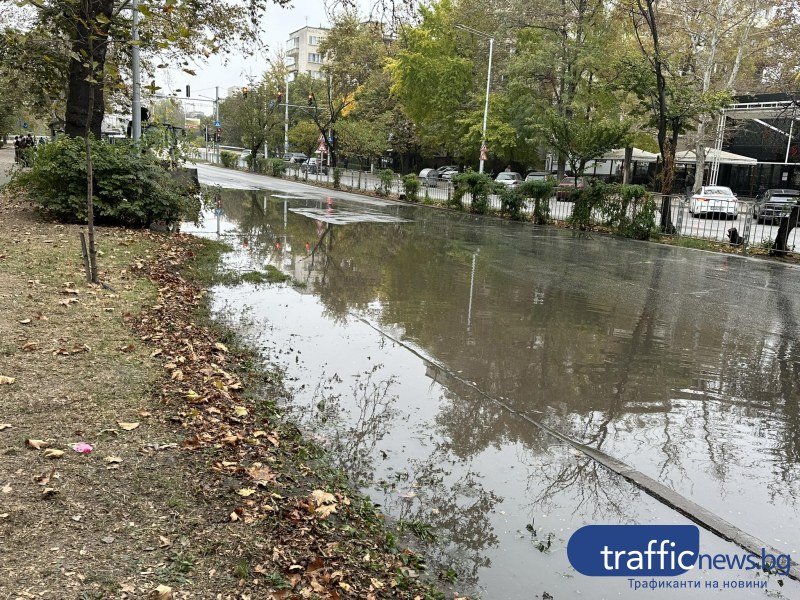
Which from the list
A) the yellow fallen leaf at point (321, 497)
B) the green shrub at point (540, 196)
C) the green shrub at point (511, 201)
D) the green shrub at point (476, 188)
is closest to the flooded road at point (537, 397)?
the yellow fallen leaf at point (321, 497)

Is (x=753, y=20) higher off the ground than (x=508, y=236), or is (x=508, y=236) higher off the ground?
(x=753, y=20)

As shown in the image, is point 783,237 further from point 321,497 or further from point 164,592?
point 164,592

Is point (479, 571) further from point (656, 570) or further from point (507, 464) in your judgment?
point (507, 464)

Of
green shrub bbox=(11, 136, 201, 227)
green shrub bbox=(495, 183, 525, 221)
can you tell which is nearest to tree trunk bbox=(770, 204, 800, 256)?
green shrub bbox=(495, 183, 525, 221)

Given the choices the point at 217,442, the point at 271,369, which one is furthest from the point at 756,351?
the point at 217,442

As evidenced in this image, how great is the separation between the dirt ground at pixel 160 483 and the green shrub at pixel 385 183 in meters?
30.9

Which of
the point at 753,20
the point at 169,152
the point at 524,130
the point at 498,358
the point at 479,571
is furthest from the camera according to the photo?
the point at 524,130

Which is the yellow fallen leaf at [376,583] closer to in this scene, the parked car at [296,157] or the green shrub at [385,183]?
the green shrub at [385,183]

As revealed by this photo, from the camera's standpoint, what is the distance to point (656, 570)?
3965 millimetres

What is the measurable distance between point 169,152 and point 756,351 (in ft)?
44.8

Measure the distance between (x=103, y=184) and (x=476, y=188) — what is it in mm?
18172

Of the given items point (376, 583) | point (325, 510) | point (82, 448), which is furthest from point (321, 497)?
point (82, 448)

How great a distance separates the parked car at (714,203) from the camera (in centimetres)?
2230

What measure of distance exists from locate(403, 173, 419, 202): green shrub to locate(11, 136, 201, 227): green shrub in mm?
20897
